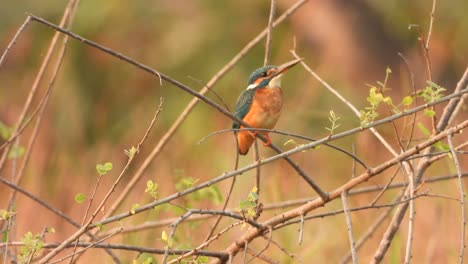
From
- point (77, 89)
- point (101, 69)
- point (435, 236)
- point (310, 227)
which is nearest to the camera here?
point (435, 236)

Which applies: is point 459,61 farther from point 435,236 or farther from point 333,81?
point 435,236

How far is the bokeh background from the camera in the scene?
4.73 meters

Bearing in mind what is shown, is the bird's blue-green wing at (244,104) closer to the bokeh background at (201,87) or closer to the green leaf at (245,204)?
the bokeh background at (201,87)

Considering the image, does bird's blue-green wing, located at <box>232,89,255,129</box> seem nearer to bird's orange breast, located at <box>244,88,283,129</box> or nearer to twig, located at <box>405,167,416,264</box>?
bird's orange breast, located at <box>244,88,283,129</box>

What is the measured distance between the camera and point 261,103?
10.8 feet

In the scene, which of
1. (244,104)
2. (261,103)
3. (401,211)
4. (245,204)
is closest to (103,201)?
(245,204)

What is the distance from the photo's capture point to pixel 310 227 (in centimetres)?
457

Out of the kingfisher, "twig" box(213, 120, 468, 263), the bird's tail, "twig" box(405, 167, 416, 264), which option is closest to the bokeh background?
the bird's tail

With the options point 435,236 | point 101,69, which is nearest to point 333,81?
point 101,69

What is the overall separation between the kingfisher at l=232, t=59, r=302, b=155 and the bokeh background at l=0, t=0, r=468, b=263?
530 mm

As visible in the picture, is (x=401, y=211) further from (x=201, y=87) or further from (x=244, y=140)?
(x=201, y=87)

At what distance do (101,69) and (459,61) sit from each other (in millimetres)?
2964

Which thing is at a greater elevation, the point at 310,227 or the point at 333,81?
the point at 333,81

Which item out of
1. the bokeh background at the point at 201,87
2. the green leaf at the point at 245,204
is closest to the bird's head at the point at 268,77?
the bokeh background at the point at 201,87
